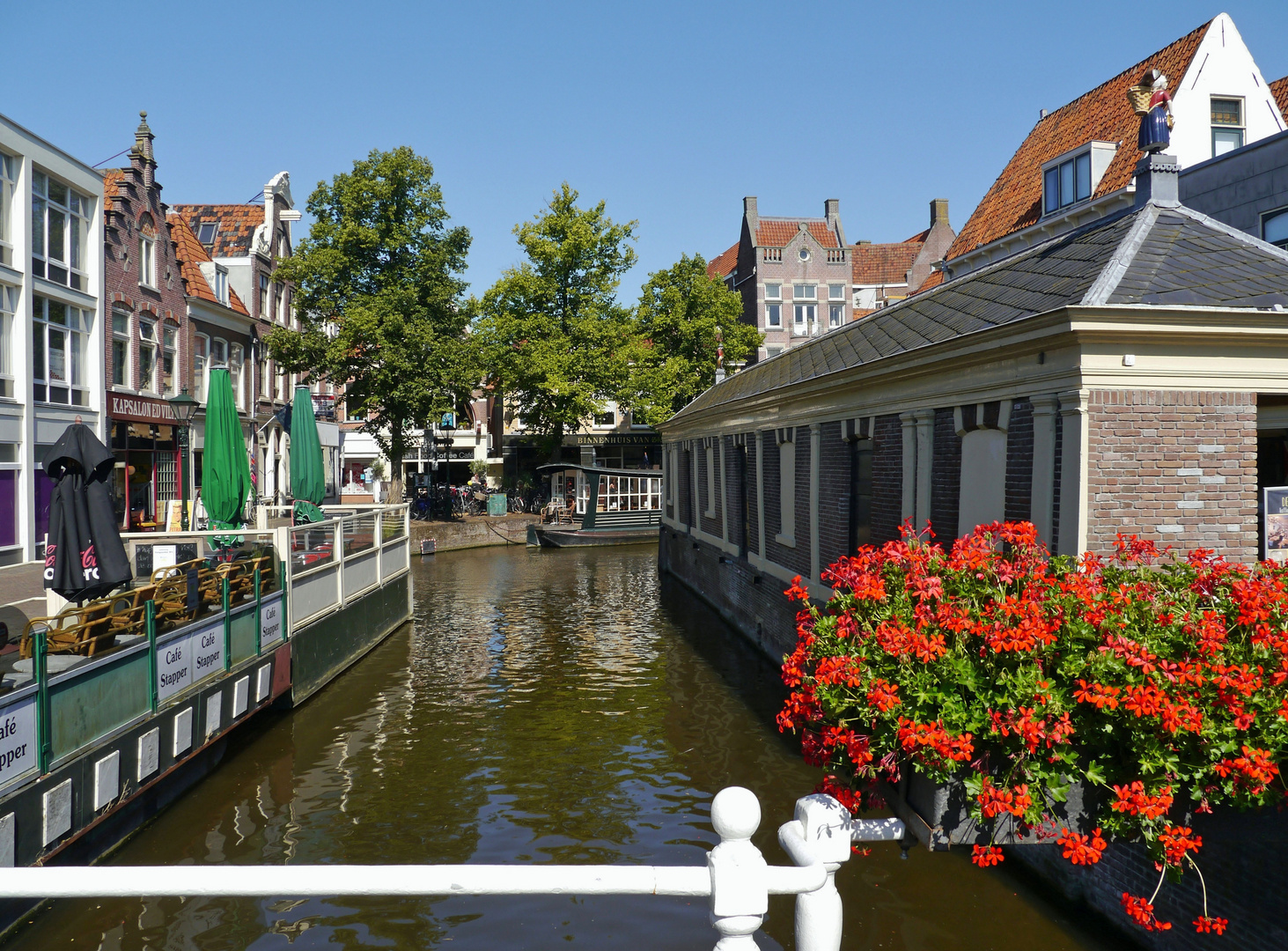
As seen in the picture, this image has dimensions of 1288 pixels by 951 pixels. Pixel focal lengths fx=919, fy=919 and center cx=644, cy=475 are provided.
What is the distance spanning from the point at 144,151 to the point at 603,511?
18.1 m

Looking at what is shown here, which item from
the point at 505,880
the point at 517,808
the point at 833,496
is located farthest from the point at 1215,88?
the point at 505,880

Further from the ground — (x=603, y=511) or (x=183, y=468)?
(x=183, y=468)

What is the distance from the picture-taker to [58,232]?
71.1 feet

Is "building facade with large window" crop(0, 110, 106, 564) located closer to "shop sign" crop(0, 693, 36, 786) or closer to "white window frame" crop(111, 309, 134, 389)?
"white window frame" crop(111, 309, 134, 389)

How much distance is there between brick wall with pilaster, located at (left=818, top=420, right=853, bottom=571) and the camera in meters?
11.7

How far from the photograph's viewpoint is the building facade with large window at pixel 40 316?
1956 centimetres

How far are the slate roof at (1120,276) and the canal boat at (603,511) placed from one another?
2235cm

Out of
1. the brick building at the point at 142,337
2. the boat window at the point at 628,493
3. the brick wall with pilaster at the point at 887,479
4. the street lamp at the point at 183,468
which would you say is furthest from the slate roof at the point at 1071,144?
the brick building at the point at 142,337

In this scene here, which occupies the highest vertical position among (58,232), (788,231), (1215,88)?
(788,231)

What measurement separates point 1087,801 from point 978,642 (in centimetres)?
69

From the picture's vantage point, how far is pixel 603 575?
25484 mm

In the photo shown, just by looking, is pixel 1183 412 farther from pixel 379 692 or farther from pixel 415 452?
pixel 415 452

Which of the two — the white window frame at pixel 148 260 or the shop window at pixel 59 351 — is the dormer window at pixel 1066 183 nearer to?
the shop window at pixel 59 351

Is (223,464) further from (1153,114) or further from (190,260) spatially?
(190,260)
